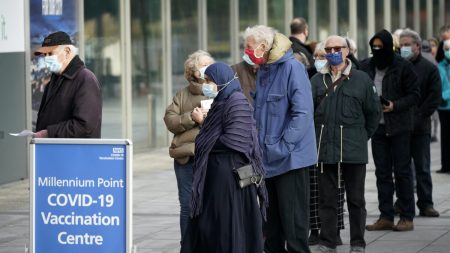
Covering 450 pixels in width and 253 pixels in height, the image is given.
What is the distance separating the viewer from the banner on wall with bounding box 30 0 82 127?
16625mm

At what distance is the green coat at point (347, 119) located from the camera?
10305mm

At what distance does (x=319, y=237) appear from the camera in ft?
35.0

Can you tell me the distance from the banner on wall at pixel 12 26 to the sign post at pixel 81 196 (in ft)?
26.6

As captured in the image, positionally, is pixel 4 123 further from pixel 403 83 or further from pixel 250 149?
pixel 250 149

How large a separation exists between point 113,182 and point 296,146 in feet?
5.96

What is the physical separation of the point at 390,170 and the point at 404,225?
1.68 ft

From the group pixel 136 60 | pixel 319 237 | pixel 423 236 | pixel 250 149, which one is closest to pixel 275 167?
pixel 250 149

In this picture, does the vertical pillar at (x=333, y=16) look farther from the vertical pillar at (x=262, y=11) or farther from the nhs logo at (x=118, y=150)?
the nhs logo at (x=118, y=150)

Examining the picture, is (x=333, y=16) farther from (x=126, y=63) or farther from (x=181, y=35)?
(x=126, y=63)

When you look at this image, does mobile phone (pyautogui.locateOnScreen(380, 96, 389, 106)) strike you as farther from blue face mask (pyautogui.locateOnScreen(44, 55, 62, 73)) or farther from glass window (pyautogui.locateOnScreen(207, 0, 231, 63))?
glass window (pyautogui.locateOnScreen(207, 0, 231, 63))

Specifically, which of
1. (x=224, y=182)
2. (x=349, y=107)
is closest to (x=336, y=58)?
(x=349, y=107)

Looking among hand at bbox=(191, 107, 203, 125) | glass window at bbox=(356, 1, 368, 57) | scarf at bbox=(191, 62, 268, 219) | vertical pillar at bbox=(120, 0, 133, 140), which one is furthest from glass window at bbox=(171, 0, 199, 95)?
scarf at bbox=(191, 62, 268, 219)

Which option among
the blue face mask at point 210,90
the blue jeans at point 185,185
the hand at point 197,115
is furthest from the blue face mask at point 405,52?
the blue face mask at point 210,90

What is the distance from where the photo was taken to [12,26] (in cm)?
1620
